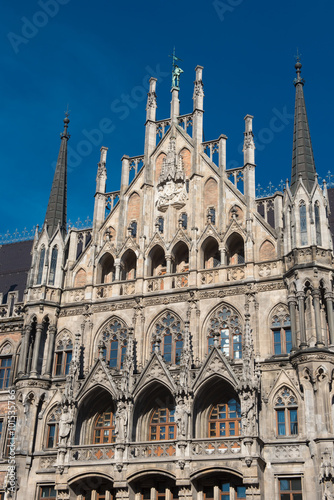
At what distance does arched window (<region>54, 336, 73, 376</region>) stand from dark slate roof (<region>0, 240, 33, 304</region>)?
5.47 meters

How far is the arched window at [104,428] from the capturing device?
28.8 metres

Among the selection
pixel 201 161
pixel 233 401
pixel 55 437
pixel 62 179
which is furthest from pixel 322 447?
pixel 62 179

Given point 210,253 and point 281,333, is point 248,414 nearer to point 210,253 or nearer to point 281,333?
point 281,333

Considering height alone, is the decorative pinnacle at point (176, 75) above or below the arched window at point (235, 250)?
above

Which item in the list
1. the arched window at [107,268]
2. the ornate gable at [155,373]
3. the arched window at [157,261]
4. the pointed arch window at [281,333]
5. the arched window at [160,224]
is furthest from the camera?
the arched window at [107,268]

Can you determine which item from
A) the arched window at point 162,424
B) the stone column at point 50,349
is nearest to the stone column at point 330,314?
the arched window at point 162,424

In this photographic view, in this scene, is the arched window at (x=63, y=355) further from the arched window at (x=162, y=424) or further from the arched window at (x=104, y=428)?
the arched window at (x=162, y=424)

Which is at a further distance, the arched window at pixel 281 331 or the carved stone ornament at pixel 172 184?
the carved stone ornament at pixel 172 184

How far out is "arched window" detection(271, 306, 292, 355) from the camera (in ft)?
90.2

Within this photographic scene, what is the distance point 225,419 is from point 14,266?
1665cm

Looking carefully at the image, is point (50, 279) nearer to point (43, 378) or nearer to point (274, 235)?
point (43, 378)

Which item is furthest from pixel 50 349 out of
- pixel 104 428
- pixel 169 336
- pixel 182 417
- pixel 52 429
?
pixel 182 417

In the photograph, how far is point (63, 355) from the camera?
102ft

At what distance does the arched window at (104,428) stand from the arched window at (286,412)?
272 inches
